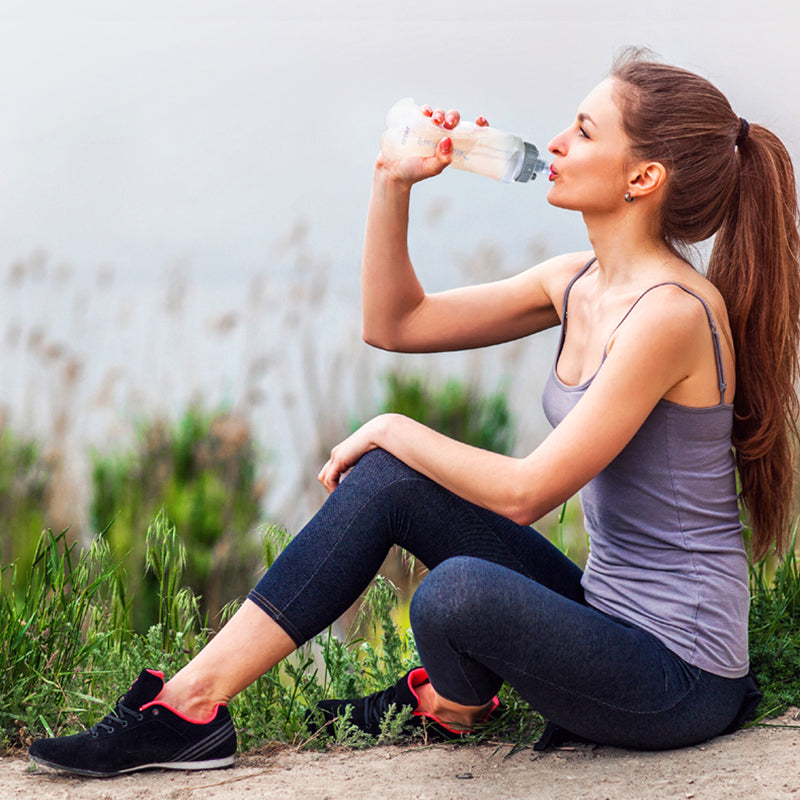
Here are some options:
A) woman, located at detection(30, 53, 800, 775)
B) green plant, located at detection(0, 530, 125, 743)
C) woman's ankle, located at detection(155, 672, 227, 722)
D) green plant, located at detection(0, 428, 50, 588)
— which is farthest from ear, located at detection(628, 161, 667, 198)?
green plant, located at detection(0, 428, 50, 588)

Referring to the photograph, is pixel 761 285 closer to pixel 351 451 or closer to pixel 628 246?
pixel 628 246

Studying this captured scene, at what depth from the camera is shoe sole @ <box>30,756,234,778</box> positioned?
5.61 feet

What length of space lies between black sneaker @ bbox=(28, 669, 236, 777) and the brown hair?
1.11 m

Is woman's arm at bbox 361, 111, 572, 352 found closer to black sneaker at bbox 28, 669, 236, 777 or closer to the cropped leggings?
the cropped leggings

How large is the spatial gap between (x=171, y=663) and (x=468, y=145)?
1256mm

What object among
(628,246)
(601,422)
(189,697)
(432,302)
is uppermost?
(628,246)

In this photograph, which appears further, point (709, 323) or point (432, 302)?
point (432, 302)

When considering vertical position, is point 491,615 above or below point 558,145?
below

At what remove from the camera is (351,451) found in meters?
1.79

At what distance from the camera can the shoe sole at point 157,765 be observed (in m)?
1.71

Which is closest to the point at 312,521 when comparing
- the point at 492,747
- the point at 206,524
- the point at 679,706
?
the point at 492,747

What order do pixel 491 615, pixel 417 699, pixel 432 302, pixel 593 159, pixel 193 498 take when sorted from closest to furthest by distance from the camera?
1. pixel 491 615
2. pixel 593 159
3. pixel 417 699
4. pixel 432 302
5. pixel 193 498

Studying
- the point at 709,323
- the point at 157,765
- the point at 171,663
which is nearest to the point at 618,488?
the point at 709,323

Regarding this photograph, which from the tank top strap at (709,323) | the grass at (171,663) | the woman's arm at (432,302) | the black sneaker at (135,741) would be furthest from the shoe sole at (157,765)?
the tank top strap at (709,323)
